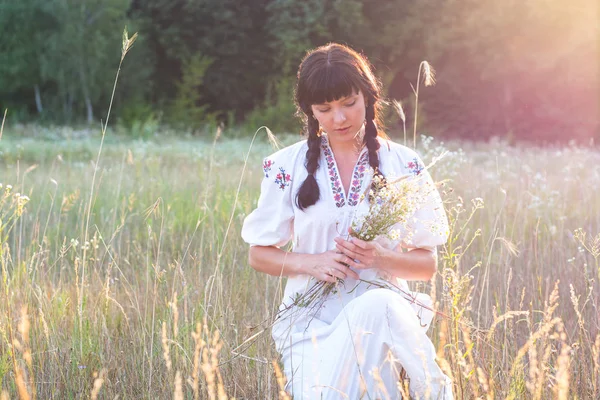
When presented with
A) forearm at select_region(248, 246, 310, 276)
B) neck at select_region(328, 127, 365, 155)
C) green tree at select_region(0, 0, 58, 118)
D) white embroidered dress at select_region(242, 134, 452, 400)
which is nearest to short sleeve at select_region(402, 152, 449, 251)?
white embroidered dress at select_region(242, 134, 452, 400)

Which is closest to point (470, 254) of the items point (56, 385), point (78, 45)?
point (56, 385)

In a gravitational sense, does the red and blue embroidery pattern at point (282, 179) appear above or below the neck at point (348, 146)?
below

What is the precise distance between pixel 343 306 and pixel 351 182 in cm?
50

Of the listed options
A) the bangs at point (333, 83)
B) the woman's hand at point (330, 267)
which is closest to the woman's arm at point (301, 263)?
the woman's hand at point (330, 267)

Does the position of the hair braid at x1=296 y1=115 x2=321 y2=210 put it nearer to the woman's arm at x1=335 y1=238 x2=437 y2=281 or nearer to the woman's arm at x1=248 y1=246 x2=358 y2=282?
the woman's arm at x1=248 y1=246 x2=358 y2=282

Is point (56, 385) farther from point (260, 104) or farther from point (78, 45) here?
point (260, 104)

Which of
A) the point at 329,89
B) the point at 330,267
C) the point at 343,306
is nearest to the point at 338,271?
the point at 330,267

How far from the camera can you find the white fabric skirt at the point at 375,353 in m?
2.44

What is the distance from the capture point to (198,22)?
89.8 ft

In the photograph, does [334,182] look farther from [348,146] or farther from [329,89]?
[329,89]

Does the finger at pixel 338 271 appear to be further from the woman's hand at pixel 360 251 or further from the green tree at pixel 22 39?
the green tree at pixel 22 39

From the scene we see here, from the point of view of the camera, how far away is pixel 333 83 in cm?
284

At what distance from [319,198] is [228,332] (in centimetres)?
86

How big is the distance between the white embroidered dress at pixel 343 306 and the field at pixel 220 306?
109mm
